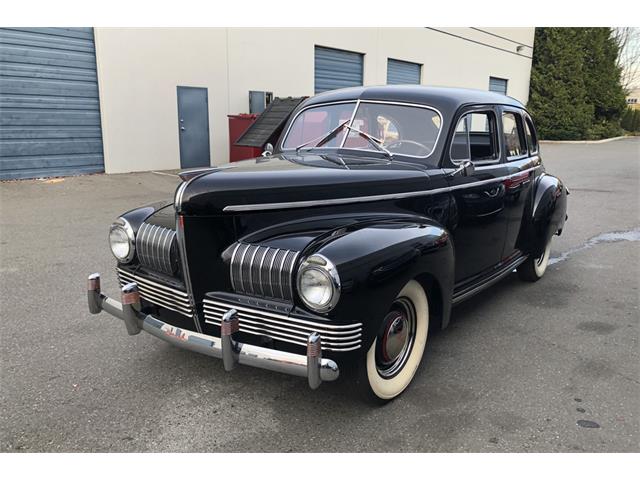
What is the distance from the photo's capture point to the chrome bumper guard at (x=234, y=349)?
7.48 ft

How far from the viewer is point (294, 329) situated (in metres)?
2.39

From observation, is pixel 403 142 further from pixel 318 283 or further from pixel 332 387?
pixel 332 387

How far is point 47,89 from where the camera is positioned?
389 inches

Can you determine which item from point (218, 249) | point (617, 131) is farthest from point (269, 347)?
point (617, 131)

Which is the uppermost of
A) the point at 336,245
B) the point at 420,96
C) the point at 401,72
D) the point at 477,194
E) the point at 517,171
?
the point at 401,72

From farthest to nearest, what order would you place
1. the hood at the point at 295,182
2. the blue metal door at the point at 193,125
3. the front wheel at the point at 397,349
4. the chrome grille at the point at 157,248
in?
the blue metal door at the point at 193,125
the chrome grille at the point at 157,248
the front wheel at the point at 397,349
the hood at the point at 295,182

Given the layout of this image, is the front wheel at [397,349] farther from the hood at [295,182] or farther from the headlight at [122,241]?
the headlight at [122,241]

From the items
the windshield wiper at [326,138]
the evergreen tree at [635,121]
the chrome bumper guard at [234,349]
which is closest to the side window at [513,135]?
the windshield wiper at [326,138]

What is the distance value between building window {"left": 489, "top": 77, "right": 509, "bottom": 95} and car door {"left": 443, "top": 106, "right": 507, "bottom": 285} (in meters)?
21.1

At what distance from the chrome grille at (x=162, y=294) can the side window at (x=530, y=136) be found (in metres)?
3.53

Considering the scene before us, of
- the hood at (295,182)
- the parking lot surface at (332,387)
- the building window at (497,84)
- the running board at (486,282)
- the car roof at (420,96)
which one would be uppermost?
the building window at (497,84)

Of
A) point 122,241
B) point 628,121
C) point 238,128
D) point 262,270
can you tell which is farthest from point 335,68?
point 628,121

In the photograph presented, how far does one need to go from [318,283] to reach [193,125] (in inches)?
414
